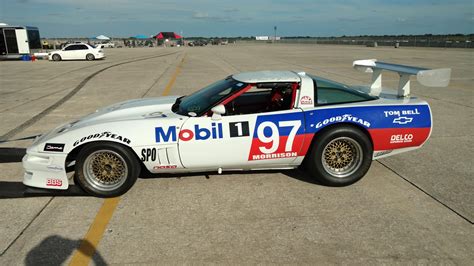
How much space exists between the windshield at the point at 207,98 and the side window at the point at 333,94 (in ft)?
3.03

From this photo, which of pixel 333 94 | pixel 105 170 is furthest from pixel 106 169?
pixel 333 94

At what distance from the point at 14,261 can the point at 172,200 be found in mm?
1540

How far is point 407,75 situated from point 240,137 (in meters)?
2.47

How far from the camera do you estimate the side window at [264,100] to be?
4137mm

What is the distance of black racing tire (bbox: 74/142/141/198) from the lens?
3744 millimetres

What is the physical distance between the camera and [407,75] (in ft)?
14.9

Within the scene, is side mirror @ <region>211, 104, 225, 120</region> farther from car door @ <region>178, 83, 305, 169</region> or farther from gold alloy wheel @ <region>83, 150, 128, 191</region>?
gold alloy wheel @ <region>83, 150, 128, 191</region>

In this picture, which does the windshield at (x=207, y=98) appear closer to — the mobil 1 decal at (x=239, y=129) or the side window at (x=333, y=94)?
the mobil 1 decal at (x=239, y=129)

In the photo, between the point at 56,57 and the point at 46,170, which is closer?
the point at 46,170

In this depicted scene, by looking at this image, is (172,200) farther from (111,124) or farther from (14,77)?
(14,77)

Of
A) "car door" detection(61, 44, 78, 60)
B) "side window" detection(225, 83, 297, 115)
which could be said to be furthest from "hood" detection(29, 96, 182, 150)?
"car door" detection(61, 44, 78, 60)

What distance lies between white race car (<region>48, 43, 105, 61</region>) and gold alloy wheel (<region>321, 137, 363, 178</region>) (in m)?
26.6

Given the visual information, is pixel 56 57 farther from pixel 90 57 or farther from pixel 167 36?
pixel 167 36

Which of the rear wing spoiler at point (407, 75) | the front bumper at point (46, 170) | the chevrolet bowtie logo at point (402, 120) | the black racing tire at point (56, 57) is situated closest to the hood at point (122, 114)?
the front bumper at point (46, 170)
